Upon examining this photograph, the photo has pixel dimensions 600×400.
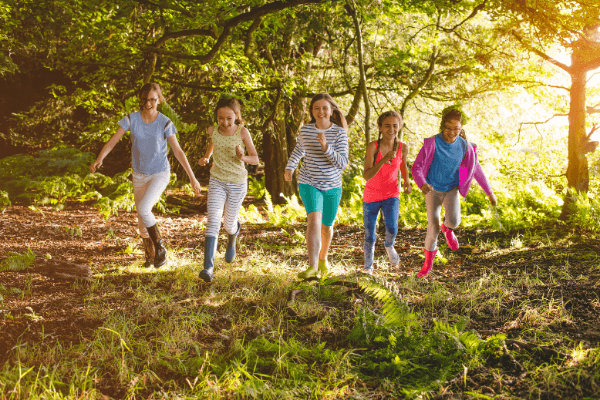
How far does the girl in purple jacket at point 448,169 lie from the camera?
4988 millimetres

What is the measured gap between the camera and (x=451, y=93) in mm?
10836

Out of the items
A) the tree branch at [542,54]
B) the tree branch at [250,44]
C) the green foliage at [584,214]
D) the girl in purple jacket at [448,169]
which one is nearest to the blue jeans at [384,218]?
the girl in purple jacket at [448,169]

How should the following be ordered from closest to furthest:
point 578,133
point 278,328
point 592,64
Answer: point 278,328
point 592,64
point 578,133

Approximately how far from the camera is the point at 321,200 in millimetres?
4680

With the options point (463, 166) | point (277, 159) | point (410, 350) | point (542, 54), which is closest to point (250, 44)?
point (277, 159)

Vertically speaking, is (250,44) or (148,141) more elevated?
(250,44)

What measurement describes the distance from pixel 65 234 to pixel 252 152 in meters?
4.01

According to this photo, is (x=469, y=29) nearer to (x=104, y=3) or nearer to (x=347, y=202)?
(x=347, y=202)

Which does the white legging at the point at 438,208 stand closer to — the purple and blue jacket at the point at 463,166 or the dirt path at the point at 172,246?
the purple and blue jacket at the point at 463,166

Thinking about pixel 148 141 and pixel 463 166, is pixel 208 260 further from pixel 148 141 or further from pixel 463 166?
pixel 463 166

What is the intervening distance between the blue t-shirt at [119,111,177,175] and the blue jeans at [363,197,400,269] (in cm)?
245

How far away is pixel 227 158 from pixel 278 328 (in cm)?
223

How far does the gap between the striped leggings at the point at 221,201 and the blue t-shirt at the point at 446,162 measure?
2.23 m

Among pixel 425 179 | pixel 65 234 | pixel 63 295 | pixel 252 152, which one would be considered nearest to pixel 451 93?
pixel 425 179
